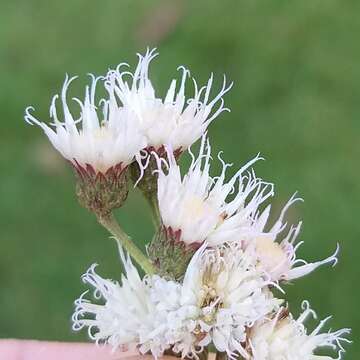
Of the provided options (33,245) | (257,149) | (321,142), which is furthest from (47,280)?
(321,142)

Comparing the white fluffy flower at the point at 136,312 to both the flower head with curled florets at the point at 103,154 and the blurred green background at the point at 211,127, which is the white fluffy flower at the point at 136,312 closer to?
the flower head with curled florets at the point at 103,154

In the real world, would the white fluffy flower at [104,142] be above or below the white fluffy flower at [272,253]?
above

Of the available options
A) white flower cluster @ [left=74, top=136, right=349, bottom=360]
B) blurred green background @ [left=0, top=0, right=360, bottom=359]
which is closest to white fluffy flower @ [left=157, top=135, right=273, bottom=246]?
white flower cluster @ [left=74, top=136, right=349, bottom=360]

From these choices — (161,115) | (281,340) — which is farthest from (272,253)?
(161,115)

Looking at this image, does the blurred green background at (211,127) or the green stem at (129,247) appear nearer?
the green stem at (129,247)

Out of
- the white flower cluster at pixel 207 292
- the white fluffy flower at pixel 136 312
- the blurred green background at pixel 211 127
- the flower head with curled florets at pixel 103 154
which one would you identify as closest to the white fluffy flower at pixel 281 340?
the white flower cluster at pixel 207 292

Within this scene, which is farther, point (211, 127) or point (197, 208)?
point (211, 127)

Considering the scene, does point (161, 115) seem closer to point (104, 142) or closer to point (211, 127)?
point (104, 142)
